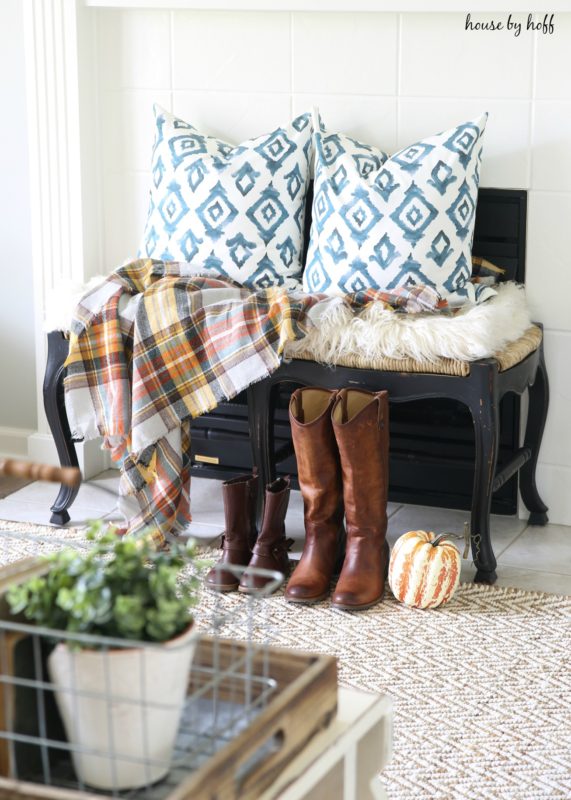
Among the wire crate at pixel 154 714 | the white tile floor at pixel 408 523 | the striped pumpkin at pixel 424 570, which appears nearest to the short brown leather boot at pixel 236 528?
the white tile floor at pixel 408 523

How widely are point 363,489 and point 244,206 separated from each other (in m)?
0.84

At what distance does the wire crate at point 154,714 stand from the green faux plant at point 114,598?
0.02 m

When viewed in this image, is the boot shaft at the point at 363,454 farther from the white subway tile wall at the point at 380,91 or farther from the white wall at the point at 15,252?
the white wall at the point at 15,252

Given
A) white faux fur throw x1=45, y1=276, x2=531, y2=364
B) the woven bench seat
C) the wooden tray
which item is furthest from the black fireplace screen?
the wooden tray

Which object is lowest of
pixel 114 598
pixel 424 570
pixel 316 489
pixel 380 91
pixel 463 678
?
pixel 463 678

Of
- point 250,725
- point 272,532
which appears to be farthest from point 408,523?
point 250,725

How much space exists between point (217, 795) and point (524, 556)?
1858mm

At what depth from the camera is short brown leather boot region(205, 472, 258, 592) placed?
97.3 inches

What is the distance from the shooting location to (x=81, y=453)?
3229 millimetres

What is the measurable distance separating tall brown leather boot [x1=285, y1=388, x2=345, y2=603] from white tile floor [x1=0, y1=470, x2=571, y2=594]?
0.28 meters

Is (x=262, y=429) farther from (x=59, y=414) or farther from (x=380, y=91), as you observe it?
(x=380, y=91)

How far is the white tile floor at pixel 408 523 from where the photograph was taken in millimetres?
2570

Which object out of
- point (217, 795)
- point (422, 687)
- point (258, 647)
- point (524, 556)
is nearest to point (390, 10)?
point (524, 556)

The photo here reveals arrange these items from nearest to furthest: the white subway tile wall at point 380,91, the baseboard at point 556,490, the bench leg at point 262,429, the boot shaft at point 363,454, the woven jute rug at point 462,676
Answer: the woven jute rug at point 462,676
the boot shaft at point 363,454
the bench leg at point 262,429
the white subway tile wall at point 380,91
the baseboard at point 556,490
